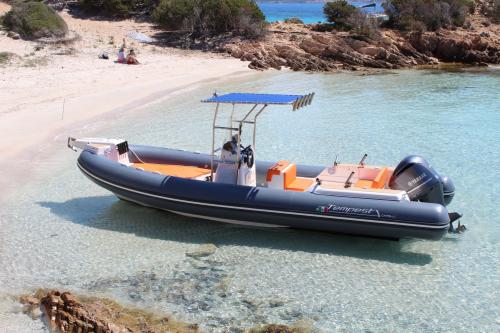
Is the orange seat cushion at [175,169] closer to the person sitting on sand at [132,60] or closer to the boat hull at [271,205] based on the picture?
the boat hull at [271,205]

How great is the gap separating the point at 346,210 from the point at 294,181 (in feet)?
4.32

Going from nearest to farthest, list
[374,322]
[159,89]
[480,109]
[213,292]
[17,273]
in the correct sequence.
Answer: [374,322] < [213,292] < [17,273] < [480,109] < [159,89]

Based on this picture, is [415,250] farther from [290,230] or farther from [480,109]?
[480,109]

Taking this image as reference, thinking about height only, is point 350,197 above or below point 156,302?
above

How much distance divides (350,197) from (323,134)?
690 cm

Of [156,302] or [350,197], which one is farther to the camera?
[350,197]

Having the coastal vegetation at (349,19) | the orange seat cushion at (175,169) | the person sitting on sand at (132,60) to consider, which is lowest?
the orange seat cushion at (175,169)

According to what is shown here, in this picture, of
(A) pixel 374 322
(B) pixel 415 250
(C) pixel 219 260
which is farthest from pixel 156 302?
(B) pixel 415 250

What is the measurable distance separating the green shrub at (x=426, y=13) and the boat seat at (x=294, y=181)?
26.3 metres

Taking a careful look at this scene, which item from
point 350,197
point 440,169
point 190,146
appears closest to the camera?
point 350,197

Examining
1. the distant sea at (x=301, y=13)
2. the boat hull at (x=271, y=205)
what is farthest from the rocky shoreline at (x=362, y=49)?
the boat hull at (x=271, y=205)

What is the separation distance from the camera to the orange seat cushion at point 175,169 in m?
9.06

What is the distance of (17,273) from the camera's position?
6.91 meters

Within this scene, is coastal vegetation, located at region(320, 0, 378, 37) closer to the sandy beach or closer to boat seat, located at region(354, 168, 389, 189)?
the sandy beach
